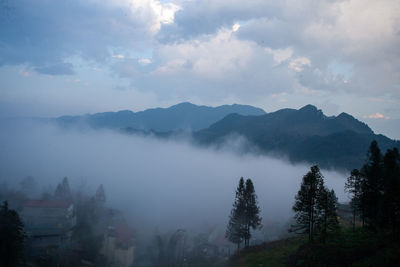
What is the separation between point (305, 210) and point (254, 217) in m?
15.2

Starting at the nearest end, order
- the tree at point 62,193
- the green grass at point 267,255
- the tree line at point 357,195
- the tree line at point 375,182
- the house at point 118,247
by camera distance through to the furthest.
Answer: the green grass at point 267,255 → the tree line at point 375,182 → the tree line at point 357,195 → the house at point 118,247 → the tree at point 62,193

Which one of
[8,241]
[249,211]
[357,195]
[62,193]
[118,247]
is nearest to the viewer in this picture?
[8,241]

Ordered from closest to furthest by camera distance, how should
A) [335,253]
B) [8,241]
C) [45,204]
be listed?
[335,253]
[8,241]
[45,204]

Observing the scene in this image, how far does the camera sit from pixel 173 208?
14375cm

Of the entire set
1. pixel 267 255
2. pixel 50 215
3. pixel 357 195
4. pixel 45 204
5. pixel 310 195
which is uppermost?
pixel 310 195

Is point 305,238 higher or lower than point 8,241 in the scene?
lower

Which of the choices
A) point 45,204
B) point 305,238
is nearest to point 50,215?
point 45,204

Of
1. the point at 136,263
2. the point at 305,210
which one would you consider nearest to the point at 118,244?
the point at 136,263

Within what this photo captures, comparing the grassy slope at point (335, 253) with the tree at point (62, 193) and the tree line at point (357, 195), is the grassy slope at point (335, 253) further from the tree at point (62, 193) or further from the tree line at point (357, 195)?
the tree at point (62, 193)

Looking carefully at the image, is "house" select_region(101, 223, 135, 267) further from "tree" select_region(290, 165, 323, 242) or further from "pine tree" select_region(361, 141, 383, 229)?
"pine tree" select_region(361, 141, 383, 229)

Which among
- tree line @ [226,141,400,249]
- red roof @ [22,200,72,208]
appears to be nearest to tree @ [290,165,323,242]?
tree line @ [226,141,400,249]

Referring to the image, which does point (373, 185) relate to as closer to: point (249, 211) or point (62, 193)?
point (249, 211)

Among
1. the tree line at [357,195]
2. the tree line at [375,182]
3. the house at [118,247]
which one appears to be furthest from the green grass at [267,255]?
the house at [118,247]

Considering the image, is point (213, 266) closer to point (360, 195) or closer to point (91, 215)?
point (360, 195)
